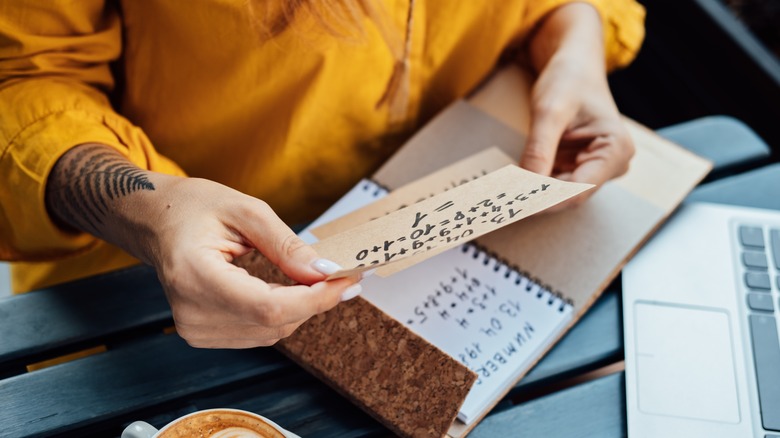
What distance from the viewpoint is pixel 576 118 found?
889 mm

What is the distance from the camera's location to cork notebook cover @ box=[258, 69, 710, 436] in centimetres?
67

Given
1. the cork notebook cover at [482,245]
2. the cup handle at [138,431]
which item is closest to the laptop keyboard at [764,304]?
the cork notebook cover at [482,245]

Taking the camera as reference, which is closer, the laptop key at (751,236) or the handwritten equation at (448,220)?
the handwritten equation at (448,220)

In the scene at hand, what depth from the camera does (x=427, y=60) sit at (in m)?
0.97

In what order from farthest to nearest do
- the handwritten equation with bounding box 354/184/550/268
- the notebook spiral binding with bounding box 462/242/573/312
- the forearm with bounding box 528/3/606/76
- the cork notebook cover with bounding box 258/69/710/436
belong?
1. the forearm with bounding box 528/3/606/76
2. the notebook spiral binding with bounding box 462/242/573/312
3. the cork notebook cover with bounding box 258/69/710/436
4. the handwritten equation with bounding box 354/184/550/268

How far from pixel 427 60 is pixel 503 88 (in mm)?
121

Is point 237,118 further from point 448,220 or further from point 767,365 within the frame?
point 767,365

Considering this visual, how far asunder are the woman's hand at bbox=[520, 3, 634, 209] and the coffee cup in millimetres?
420

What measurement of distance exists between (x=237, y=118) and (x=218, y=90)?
51 millimetres

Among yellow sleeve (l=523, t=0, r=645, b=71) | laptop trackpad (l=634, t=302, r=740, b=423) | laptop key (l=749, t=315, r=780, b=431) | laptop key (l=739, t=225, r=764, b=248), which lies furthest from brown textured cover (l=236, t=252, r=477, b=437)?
yellow sleeve (l=523, t=0, r=645, b=71)

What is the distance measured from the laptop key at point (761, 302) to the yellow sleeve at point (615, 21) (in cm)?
44

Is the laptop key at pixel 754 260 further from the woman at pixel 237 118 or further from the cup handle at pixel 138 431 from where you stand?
the cup handle at pixel 138 431

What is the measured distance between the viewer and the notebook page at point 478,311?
743 mm

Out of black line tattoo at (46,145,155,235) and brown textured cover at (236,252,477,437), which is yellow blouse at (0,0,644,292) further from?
brown textured cover at (236,252,477,437)
